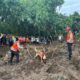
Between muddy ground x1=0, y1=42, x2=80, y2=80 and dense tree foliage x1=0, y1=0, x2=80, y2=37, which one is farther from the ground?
dense tree foliage x1=0, y1=0, x2=80, y2=37

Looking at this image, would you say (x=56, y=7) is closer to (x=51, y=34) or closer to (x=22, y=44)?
(x=51, y=34)

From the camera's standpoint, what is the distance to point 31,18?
79.8ft

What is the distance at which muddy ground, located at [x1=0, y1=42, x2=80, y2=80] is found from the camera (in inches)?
558

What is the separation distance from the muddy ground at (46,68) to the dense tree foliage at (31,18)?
627 centimetres

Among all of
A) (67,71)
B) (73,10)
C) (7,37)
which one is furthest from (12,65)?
Result: (73,10)

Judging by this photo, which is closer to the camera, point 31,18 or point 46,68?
point 46,68

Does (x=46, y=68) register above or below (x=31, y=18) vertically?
below

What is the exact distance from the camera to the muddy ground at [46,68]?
14180 mm

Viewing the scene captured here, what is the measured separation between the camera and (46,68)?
604 inches

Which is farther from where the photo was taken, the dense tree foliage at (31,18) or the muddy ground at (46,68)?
the dense tree foliage at (31,18)

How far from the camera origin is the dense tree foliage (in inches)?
915

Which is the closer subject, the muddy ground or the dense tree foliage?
the muddy ground

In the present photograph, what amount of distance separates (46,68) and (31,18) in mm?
9467

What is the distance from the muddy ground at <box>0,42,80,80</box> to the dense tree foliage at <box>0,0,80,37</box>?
6.27 meters
